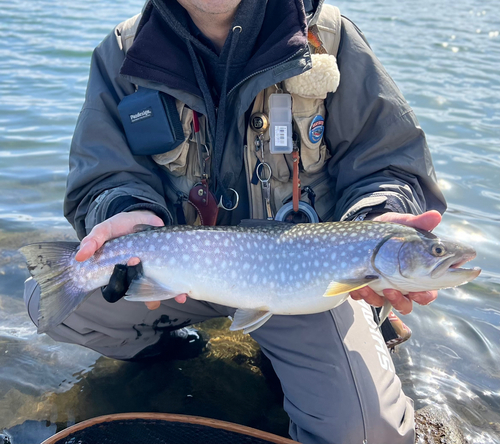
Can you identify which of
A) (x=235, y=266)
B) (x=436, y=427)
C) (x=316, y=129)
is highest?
(x=316, y=129)

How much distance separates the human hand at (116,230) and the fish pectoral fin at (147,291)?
0.25 ft

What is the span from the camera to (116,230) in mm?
2742

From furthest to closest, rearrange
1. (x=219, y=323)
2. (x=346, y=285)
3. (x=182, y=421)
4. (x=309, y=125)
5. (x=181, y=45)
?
(x=219, y=323), (x=181, y=45), (x=309, y=125), (x=182, y=421), (x=346, y=285)

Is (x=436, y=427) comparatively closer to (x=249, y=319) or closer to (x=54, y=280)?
(x=249, y=319)

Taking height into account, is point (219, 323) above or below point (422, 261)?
below

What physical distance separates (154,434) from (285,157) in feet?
5.67

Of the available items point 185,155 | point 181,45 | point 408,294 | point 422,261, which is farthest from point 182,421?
point 181,45

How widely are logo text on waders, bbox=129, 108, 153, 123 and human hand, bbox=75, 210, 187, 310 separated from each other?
0.59 meters

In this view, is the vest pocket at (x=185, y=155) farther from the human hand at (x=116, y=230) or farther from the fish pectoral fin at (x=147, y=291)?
the fish pectoral fin at (x=147, y=291)

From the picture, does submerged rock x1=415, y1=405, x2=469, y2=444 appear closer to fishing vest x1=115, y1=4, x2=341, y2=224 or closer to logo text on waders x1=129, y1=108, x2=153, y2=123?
fishing vest x1=115, y1=4, x2=341, y2=224

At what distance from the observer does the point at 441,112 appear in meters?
8.30

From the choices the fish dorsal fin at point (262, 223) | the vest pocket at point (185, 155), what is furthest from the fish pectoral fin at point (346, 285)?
the vest pocket at point (185, 155)

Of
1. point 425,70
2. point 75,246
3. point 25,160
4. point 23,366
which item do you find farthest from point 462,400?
point 425,70

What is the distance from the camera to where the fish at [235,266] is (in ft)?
8.21
